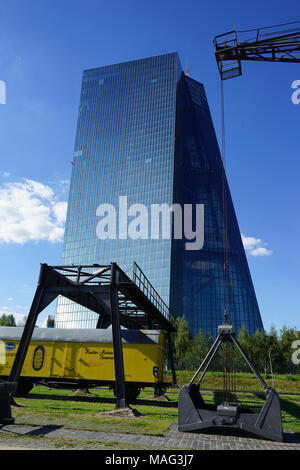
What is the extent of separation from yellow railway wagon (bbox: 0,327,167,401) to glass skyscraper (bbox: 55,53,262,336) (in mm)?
67537

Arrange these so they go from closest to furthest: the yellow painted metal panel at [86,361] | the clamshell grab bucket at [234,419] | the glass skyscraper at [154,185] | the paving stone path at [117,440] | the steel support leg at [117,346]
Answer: the paving stone path at [117,440] → the clamshell grab bucket at [234,419] → the steel support leg at [117,346] → the yellow painted metal panel at [86,361] → the glass skyscraper at [154,185]

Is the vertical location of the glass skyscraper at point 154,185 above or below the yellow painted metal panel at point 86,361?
above

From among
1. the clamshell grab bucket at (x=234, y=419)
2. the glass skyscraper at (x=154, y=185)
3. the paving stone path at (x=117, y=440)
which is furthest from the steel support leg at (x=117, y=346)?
the glass skyscraper at (x=154, y=185)

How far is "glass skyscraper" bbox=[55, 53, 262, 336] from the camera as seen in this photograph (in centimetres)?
9112

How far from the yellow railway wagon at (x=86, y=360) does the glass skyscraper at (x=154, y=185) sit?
67.5m

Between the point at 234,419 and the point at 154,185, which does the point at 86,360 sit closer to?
the point at 234,419

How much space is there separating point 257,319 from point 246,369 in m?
44.7

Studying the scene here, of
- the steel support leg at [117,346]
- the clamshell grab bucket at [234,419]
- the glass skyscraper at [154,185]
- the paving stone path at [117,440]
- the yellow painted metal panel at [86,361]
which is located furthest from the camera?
the glass skyscraper at [154,185]

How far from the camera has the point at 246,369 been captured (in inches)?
1949

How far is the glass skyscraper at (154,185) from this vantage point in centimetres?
9112

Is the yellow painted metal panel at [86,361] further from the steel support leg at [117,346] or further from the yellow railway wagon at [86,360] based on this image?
the steel support leg at [117,346]

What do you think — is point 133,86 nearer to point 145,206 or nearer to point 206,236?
point 145,206

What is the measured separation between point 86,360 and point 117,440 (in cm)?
1037
